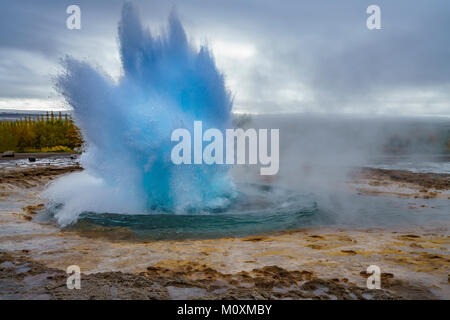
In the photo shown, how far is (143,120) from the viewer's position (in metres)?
7.34

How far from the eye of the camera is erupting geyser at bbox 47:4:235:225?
24.2 ft

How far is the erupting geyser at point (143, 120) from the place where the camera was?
7.37 m

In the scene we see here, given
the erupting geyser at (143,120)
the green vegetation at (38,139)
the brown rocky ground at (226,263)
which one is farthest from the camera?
the green vegetation at (38,139)

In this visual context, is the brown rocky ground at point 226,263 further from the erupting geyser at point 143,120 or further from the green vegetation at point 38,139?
the green vegetation at point 38,139

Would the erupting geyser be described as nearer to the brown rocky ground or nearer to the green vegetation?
the brown rocky ground

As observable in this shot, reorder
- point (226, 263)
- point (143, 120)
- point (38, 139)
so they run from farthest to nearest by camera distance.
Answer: point (38, 139)
point (143, 120)
point (226, 263)

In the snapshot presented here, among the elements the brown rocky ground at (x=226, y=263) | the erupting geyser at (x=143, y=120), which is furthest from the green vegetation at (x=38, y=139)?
the brown rocky ground at (x=226, y=263)

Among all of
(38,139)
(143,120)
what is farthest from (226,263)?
(38,139)

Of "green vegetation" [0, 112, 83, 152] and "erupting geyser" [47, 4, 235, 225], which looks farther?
"green vegetation" [0, 112, 83, 152]

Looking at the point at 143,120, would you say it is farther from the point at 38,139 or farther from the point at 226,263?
the point at 38,139

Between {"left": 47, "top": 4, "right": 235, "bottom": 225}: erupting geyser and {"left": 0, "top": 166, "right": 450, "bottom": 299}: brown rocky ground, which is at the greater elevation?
{"left": 47, "top": 4, "right": 235, "bottom": 225}: erupting geyser

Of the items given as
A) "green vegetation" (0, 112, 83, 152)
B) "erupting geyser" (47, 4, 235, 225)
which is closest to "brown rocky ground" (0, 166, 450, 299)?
"erupting geyser" (47, 4, 235, 225)

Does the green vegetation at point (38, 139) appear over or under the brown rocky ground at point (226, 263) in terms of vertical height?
over

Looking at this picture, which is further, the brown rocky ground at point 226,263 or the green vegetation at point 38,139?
the green vegetation at point 38,139
